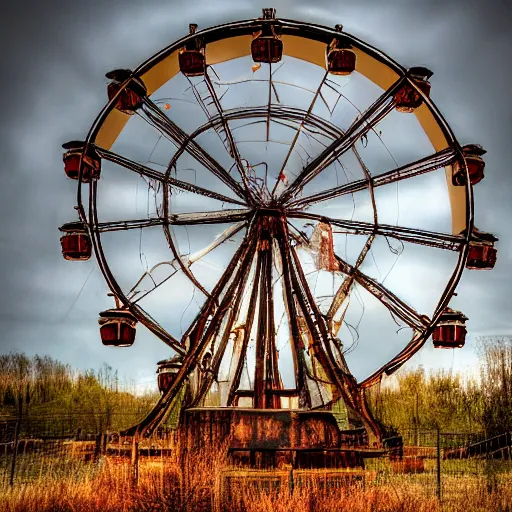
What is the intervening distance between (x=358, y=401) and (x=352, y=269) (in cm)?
323

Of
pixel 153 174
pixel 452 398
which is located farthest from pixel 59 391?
pixel 153 174

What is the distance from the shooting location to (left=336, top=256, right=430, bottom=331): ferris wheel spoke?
583 inches

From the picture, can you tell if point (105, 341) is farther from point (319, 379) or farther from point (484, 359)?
point (484, 359)

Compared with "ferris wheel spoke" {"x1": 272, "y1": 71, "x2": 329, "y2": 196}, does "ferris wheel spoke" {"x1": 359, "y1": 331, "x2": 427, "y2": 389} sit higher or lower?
lower

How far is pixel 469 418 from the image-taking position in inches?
1517

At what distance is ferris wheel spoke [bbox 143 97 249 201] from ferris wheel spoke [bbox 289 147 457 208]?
1201 millimetres

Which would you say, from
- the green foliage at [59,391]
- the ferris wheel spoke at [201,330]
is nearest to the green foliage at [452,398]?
the green foliage at [59,391]

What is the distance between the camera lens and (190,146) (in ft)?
47.8

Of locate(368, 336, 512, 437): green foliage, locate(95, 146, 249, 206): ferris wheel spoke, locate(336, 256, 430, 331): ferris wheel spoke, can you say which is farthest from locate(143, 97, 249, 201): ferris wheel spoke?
locate(368, 336, 512, 437): green foliage

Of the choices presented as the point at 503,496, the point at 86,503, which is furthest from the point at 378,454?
the point at 86,503

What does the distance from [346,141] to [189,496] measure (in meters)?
7.35

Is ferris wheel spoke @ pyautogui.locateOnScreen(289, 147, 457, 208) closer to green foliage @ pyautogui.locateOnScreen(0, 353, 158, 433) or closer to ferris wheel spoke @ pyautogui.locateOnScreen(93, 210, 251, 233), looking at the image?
ferris wheel spoke @ pyautogui.locateOnScreen(93, 210, 251, 233)

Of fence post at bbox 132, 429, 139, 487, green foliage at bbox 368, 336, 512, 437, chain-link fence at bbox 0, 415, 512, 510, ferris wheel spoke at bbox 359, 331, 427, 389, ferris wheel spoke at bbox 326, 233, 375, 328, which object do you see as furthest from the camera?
green foliage at bbox 368, 336, 512, 437

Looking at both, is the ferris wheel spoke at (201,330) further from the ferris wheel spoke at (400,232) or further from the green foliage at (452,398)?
the green foliage at (452,398)
